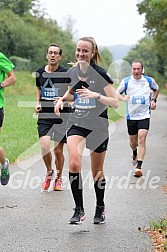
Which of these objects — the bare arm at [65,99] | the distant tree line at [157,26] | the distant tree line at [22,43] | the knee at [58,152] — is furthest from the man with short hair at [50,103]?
the distant tree line at [22,43]

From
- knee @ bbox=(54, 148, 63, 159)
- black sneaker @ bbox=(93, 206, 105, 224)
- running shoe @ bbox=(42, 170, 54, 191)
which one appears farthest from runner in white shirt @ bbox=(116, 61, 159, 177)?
black sneaker @ bbox=(93, 206, 105, 224)

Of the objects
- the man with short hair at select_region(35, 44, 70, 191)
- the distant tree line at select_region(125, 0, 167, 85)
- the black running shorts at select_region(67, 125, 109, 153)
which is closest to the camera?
the black running shorts at select_region(67, 125, 109, 153)

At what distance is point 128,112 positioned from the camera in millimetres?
12055

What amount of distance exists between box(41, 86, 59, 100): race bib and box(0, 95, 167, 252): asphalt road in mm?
1402

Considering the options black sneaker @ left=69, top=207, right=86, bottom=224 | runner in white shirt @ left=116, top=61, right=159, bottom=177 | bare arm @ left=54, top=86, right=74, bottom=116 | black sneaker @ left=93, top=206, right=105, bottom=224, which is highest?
bare arm @ left=54, top=86, right=74, bottom=116

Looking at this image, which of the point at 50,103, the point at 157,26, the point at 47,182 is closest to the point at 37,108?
the point at 50,103

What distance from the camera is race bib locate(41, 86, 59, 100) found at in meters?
9.46

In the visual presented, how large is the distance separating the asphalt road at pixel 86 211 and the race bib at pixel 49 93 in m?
1.40

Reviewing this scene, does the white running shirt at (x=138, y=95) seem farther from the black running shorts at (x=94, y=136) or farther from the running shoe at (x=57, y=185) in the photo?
the black running shorts at (x=94, y=136)

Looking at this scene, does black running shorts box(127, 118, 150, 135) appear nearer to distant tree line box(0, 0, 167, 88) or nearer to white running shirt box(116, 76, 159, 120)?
white running shirt box(116, 76, 159, 120)

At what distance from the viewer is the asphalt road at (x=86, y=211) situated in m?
6.38

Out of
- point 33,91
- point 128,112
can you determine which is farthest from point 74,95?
point 33,91

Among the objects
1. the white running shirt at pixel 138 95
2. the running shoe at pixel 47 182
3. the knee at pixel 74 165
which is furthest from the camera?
the white running shirt at pixel 138 95

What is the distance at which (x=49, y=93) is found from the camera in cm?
948
